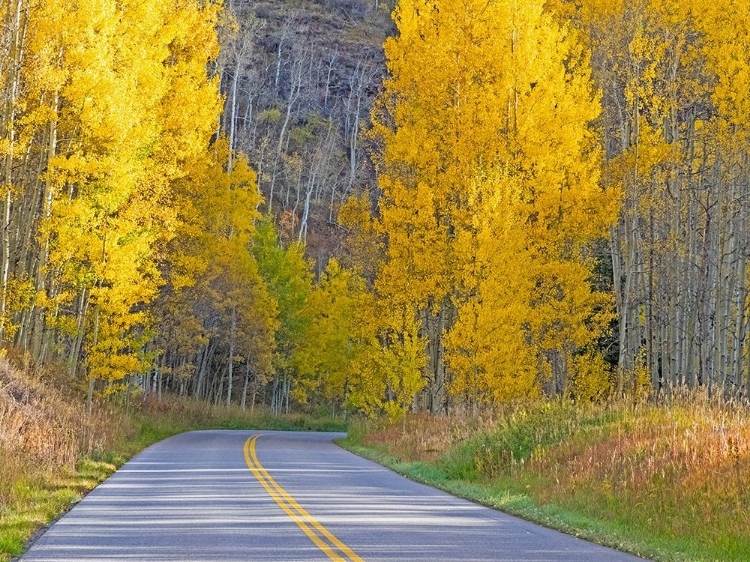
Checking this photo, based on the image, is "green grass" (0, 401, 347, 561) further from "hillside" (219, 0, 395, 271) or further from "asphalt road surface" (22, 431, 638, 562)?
"hillside" (219, 0, 395, 271)

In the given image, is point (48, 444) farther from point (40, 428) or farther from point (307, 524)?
point (307, 524)

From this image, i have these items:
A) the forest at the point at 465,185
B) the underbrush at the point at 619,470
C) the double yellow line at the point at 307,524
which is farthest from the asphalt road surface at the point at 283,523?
the forest at the point at 465,185

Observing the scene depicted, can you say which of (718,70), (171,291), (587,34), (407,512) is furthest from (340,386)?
(407,512)

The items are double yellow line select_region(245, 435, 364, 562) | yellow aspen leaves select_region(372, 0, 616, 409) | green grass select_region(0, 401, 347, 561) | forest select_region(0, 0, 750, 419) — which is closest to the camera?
double yellow line select_region(245, 435, 364, 562)

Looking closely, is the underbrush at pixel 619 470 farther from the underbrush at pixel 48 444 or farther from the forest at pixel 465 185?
the underbrush at pixel 48 444

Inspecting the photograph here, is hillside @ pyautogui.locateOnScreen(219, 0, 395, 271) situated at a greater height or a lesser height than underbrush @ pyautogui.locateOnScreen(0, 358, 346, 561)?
greater

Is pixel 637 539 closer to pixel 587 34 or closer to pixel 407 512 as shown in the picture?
pixel 407 512

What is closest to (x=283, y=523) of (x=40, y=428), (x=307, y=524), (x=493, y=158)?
(x=307, y=524)

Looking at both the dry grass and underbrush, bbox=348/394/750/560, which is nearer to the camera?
underbrush, bbox=348/394/750/560

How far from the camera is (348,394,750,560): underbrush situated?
12.5 metres

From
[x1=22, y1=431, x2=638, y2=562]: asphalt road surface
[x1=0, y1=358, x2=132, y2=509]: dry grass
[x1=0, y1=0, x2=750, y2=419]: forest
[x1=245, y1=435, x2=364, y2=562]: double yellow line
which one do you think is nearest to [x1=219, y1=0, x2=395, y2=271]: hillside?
[x1=0, y1=0, x2=750, y2=419]: forest

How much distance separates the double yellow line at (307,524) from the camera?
1072 cm

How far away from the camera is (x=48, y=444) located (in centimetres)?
1947

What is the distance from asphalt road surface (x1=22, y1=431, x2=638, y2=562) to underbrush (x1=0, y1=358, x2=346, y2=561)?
40 centimetres
